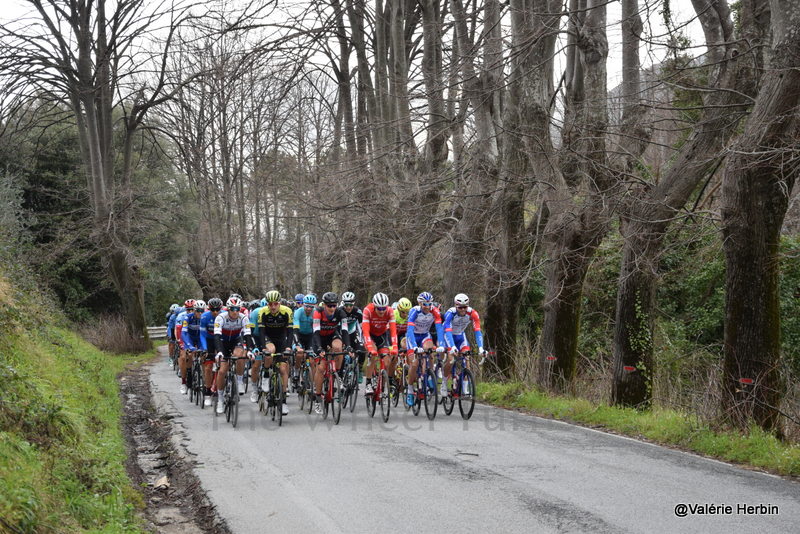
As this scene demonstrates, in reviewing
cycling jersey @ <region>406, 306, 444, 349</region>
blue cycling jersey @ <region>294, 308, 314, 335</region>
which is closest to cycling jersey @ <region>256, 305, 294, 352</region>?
blue cycling jersey @ <region>294, 308, 314, 335</region>

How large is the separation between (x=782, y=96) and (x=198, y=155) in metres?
29.7

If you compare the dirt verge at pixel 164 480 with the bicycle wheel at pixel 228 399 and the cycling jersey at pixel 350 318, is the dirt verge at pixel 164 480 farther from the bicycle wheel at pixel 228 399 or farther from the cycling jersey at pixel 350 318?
the cycling jersey at pixel 350 318

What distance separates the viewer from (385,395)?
1273cm

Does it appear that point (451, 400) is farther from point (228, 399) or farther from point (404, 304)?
point (228, 399)

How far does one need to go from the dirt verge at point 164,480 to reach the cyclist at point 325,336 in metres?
2.40

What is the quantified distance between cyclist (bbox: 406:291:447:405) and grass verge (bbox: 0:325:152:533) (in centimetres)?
477

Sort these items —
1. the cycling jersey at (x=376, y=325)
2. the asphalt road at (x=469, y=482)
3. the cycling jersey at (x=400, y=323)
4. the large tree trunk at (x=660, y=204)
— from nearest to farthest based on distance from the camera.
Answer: the asphalt road at (x=469, y=482) → the large tree trunk at (x=660, y=204) → the cycling jersey at (x=376, y=325) → the cycling jersey at (x=400, y=323)

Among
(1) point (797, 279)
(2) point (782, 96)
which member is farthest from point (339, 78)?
(2) point (782, 96)

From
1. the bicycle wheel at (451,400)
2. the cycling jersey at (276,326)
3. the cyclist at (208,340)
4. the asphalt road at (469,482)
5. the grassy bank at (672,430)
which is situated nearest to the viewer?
the asphalt road at (469,482)

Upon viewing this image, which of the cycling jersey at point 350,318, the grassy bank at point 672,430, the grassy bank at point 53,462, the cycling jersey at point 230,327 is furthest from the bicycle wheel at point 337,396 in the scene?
the grassy bank at point 672,430

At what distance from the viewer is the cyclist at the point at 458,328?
12992 millimetres

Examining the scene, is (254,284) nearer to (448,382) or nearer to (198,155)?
(198,155)

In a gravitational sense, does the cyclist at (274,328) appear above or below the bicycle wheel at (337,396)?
above

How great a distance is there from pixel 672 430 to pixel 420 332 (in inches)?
199
